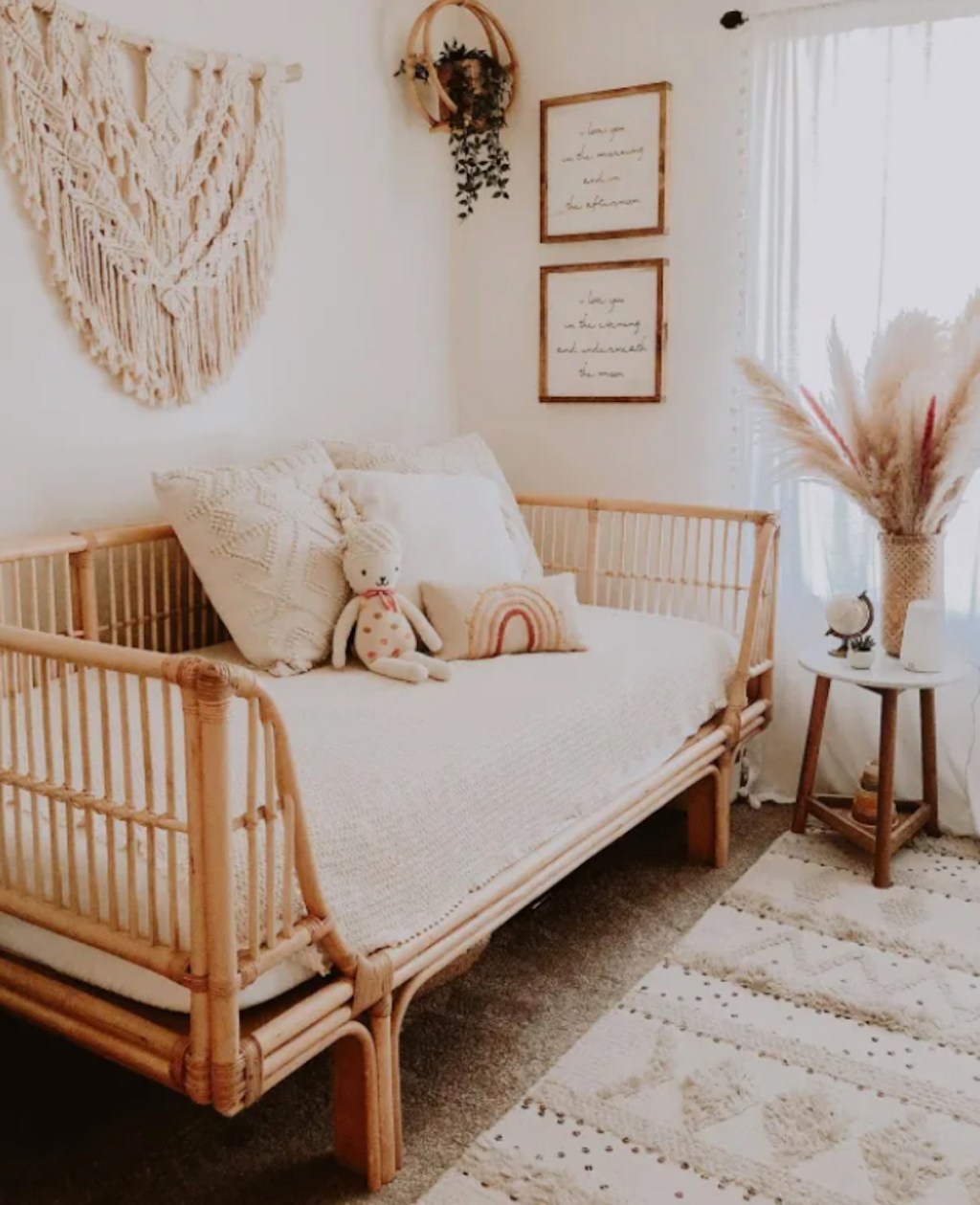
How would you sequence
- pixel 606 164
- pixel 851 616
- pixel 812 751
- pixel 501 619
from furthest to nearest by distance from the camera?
1. pixel 606 164
2. pixel 812 751
3. pixel 851 616
4. pixel 501 619

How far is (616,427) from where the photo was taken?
124 inches

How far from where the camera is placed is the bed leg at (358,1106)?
5.12ft

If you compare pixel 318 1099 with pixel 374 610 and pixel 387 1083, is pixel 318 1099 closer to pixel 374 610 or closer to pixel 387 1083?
pixel 387 1083

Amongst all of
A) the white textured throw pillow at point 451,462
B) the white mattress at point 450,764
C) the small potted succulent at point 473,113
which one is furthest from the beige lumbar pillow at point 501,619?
the small potted succulent at point 473,113

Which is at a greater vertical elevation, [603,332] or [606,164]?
[606,164]

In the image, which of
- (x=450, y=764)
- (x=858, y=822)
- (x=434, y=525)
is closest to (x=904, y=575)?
(x=858, y=822)

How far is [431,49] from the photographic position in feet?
10.1

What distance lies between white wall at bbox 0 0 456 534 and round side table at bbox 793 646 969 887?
1.31 m

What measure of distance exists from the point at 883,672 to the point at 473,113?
1.75m

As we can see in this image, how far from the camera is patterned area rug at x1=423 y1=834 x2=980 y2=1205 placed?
1.62 metres

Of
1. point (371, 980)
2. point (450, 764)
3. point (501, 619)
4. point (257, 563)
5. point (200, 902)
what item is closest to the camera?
point (200, 902)

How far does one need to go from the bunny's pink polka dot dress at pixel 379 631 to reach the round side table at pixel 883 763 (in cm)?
93

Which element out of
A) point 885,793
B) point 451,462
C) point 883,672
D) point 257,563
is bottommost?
point 885,793

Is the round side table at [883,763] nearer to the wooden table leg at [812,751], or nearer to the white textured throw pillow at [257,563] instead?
the wooden table leg at [812,751]
